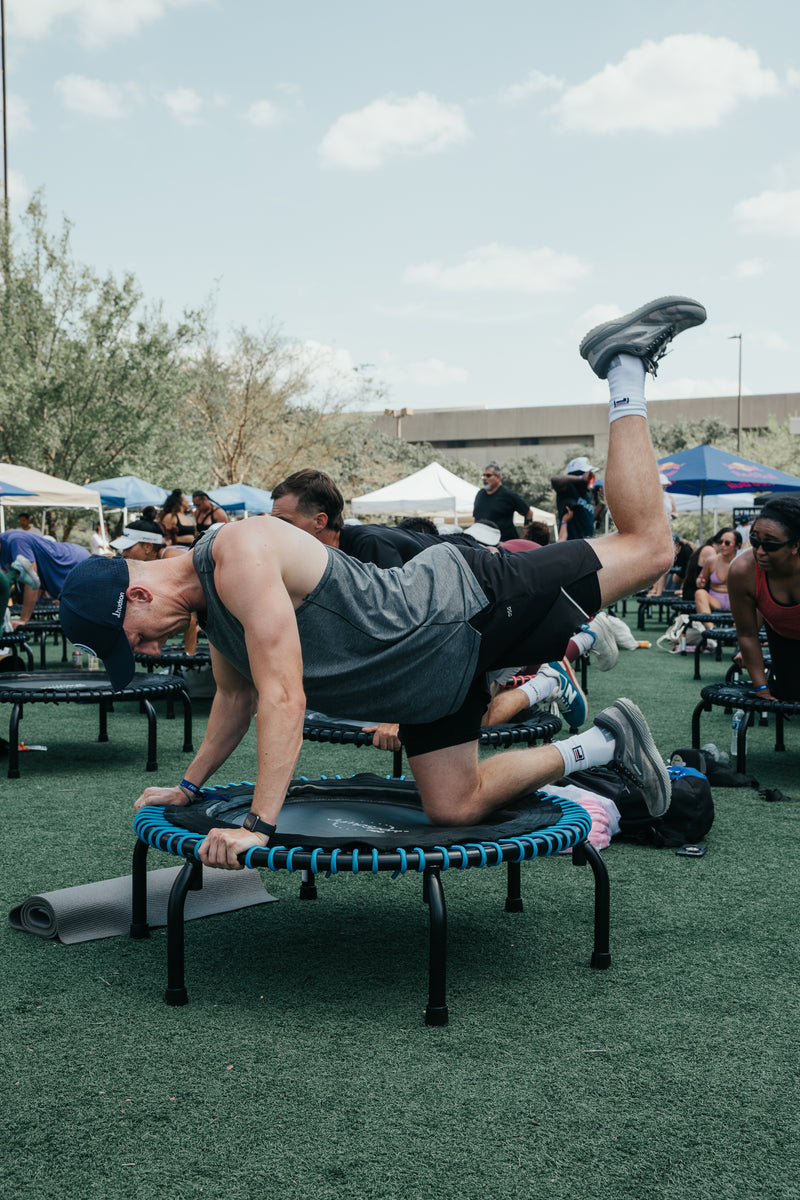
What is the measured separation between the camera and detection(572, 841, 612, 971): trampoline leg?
96.9 inches

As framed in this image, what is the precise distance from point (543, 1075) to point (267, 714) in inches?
34.6

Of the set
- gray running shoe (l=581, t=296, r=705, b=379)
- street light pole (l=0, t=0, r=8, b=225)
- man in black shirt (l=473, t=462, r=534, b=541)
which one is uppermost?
street light pole (l=0, t=0, r=8, b=225)

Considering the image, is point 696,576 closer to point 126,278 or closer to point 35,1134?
point 35,1134

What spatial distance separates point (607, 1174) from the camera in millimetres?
1629

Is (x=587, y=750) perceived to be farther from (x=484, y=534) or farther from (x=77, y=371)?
(x=77, y=371)

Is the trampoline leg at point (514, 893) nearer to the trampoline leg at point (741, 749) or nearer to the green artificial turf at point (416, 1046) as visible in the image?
the green artificial turf at point (416, 1046)

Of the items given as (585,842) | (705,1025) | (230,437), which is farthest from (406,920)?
(230,437)

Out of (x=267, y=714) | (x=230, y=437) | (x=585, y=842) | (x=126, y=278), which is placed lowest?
(x=585, y=842)

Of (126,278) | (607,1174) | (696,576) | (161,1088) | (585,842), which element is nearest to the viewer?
(607,1174)

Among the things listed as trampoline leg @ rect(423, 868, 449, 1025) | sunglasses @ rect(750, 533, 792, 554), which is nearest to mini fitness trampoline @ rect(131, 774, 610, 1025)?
trampoline leg @ rect(423, 868, 449, 1025)

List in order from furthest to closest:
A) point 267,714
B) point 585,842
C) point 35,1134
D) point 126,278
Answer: point 126,278
point 585,842
point 267,714
point 35,1134

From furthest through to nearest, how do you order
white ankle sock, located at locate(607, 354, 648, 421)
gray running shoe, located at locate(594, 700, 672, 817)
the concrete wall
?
the concrete wall < gray running shoe, located at locate(594, 700, 672, 817) < white ankle sock, located at locate(607, 354, 648, 421)

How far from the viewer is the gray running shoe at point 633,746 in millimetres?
2814

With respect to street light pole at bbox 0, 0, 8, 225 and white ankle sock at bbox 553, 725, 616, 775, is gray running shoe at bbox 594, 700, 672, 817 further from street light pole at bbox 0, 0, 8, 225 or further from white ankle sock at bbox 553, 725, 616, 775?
street light pole at bbox 0, 0, 8, 225
